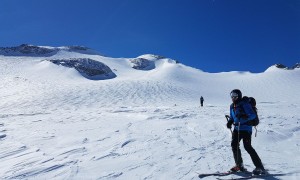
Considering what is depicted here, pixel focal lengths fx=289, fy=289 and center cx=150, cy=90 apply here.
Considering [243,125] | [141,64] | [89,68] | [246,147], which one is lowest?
[246,147]

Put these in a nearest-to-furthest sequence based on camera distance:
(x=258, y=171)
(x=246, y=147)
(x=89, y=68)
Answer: (x=258, y=171) → (x=246, y=147) → (x=89, y=68)

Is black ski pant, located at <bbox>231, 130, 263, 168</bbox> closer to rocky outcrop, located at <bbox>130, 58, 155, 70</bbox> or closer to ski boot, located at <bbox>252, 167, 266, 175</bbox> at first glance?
ski boot, located at <bbox>252, 167, 266, 175</bbox>

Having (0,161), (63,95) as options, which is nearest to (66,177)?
(0,161)

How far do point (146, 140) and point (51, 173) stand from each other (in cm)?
423

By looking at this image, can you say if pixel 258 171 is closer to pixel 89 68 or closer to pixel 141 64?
pixel 89 68

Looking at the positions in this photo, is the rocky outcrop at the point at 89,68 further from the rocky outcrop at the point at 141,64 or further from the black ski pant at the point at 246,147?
the black ski pant at the point at 246,147

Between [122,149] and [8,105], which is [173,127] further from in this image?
[8,105]

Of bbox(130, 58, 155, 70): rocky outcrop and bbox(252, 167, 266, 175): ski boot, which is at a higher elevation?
bbox(130, 58, 155, 70): rocky outcrop

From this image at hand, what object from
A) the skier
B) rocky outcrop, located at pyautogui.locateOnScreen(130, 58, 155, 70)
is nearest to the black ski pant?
the skier

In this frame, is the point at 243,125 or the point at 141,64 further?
the point at 141,64

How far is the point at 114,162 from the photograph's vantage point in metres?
7.07

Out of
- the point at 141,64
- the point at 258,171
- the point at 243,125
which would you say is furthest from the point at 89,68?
the point at 258,171

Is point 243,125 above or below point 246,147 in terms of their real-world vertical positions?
above

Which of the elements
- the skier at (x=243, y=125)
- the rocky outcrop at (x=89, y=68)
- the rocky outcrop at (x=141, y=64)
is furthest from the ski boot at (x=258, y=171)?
the rocky outcrop at (x=141, y=64)
